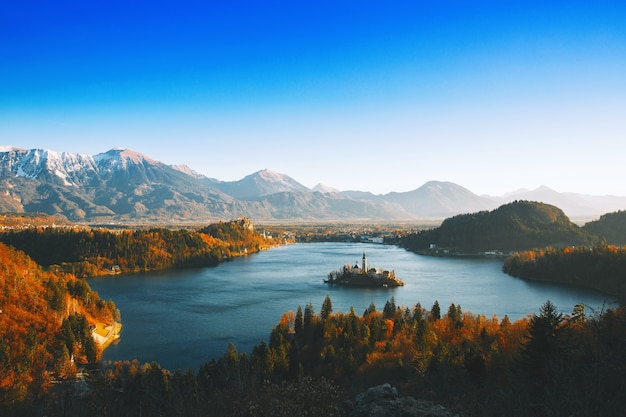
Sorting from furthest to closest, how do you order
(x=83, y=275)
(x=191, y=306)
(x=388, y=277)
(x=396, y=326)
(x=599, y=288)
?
(x=83, y=275)
(x=388, y=277)
(x=599, y=288)
(x=191, y=306)
(x=396, y=326)

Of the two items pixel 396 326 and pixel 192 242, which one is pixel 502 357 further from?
pixel 192 242

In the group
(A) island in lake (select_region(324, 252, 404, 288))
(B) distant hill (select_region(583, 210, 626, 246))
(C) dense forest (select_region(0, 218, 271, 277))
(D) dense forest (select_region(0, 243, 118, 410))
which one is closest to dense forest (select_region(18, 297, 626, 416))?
(D) dense forest (select_region(0, 243, 118, 410))

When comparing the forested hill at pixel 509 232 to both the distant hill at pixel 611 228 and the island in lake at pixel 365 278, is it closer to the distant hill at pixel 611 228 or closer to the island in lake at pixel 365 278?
the distant hill at pixel 611 228

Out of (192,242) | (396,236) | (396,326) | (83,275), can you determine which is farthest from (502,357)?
(396,236)

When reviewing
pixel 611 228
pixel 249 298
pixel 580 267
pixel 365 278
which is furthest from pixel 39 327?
pixel 611 228

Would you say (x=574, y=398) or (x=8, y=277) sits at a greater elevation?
(x=574, y=398)

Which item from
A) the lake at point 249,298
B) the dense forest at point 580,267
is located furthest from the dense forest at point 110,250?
the dense forest at point 580,267

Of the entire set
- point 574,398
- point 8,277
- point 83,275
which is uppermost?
point 574,398
